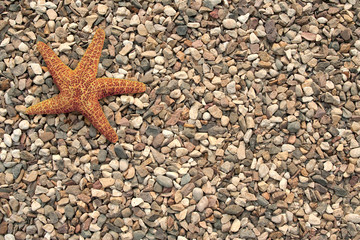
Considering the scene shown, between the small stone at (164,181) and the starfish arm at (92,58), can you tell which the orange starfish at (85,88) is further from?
the small stone at (164,181)

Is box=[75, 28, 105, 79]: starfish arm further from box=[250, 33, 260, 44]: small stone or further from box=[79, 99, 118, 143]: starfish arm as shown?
box=[250, 33, 260, 44]: small stone

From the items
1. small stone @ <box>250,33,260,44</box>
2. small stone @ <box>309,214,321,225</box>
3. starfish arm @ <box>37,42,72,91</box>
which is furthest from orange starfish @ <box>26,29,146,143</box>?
small stone @ <box>309,214,321,225</box>

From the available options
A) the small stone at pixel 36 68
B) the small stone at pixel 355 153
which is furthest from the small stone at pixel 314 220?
the small stone at pixel 36 68

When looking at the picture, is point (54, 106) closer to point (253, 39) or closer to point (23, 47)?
point (23, 47)

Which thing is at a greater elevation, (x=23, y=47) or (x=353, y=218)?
(x=23, y=47)

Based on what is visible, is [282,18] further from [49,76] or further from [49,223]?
[49,223]

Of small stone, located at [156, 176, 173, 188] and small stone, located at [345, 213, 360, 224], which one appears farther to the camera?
small stone, located at [345, 213, 360, 224]

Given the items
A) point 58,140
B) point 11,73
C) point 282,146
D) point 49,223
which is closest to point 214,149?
point 282,146

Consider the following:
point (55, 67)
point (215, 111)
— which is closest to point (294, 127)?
point (215, 111)
